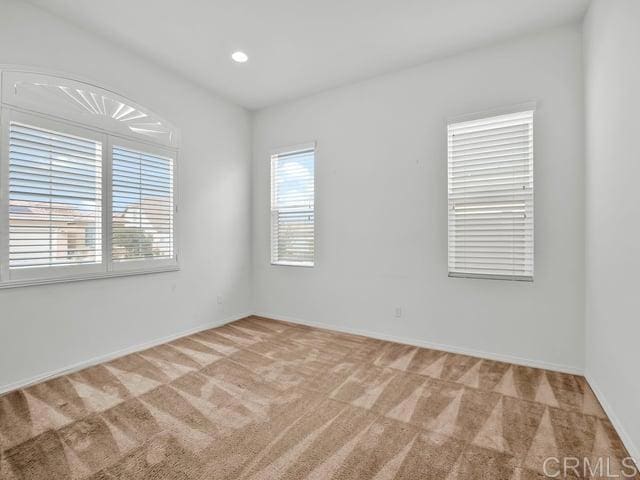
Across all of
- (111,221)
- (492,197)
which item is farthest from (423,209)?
(111,221)

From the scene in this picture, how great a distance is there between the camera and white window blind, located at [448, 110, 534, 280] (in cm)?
298

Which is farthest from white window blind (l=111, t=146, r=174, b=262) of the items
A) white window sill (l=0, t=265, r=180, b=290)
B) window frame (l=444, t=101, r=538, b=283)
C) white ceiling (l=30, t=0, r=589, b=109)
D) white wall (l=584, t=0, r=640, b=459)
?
white wall (l=584, t=0, r=640, b=459)

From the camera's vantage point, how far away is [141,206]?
3.40 m

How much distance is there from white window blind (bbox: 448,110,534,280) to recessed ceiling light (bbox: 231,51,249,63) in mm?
2278

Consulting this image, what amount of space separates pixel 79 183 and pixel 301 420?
9.14 ft

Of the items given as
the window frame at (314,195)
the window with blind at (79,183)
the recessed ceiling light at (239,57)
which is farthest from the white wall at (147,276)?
the recessed ceiling light at (239,57)

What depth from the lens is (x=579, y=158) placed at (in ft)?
9.16

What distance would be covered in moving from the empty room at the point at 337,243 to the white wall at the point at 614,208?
0.02 metres

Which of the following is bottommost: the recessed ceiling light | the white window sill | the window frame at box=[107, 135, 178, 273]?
the white window sill

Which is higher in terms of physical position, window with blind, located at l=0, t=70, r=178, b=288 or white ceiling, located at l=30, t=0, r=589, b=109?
white ceiling, located at l=30, t=0, r=589, b=109

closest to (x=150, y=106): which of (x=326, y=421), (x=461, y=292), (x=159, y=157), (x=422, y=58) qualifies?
Answer: (x=159, y=157)

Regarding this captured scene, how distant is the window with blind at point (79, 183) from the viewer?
2.52 meters

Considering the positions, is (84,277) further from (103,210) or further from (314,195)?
(314,195)

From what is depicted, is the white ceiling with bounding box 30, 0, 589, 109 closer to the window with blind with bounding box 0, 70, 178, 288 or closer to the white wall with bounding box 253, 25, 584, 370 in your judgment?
the white wall with bounding box 253, 25, 584, 370
